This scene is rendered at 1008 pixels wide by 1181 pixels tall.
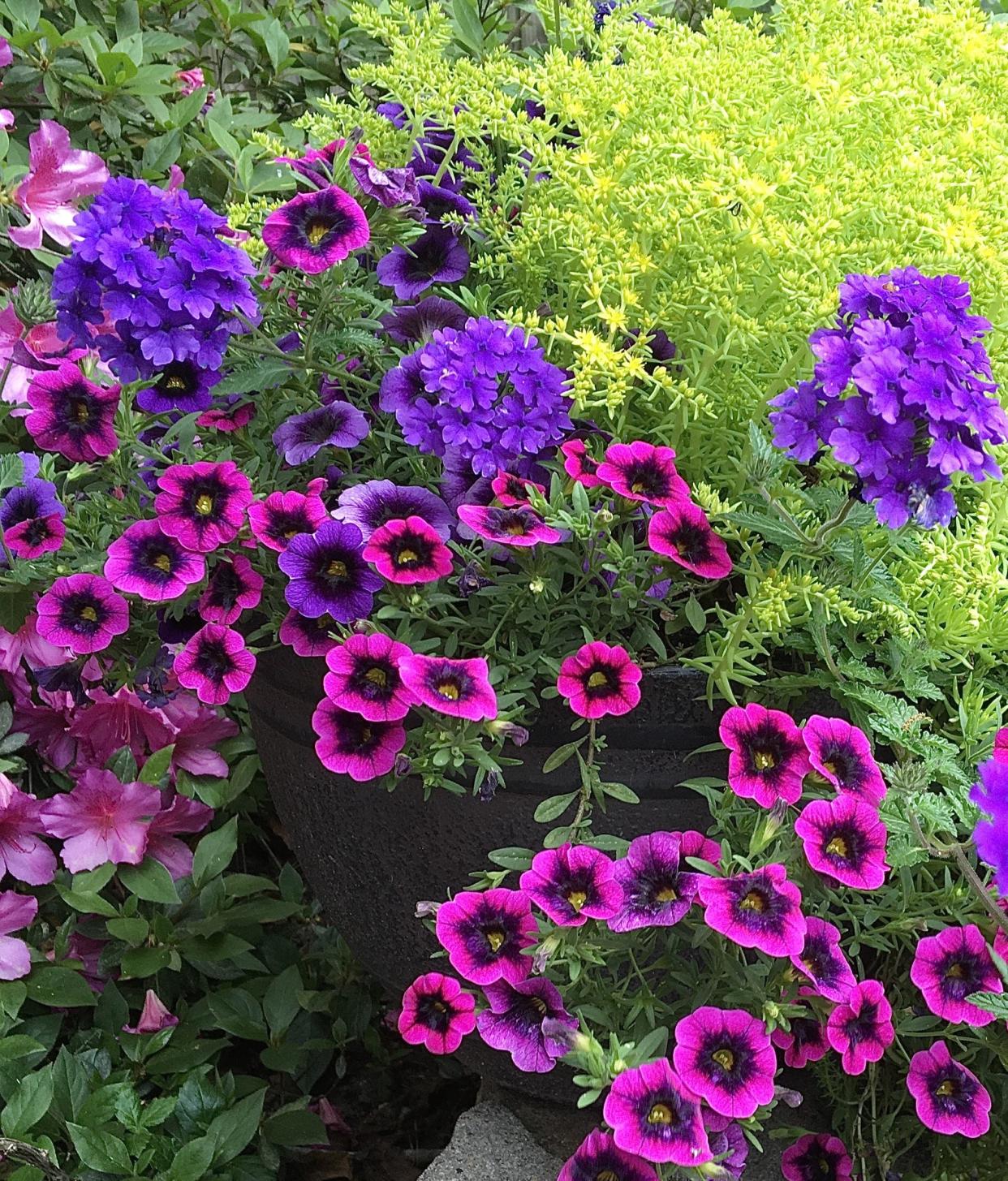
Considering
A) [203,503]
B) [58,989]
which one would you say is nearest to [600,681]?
[203,503]

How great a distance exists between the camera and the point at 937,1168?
89 cm

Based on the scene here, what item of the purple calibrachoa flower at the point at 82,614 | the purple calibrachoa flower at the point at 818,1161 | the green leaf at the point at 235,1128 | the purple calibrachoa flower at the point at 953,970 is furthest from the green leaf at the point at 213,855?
the purple calibrachoa flower at the point at 953,970

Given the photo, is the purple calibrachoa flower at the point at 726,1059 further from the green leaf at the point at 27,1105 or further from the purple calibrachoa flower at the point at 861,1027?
the green leaf at the point at 27,1105

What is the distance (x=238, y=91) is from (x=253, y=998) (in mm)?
1317

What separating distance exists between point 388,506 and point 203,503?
0.43 feet

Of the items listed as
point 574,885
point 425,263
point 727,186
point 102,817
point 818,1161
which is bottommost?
point 102,817

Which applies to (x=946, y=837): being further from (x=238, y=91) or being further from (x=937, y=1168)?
(x=238, y=91)

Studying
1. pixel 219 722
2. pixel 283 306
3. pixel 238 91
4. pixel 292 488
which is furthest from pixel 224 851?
pixel 238 91

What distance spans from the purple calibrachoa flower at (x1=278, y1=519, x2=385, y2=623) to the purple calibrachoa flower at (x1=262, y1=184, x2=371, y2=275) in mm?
191

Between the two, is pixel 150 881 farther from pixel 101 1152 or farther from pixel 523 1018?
pixel 523 1018

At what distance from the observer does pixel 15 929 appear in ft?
3.78

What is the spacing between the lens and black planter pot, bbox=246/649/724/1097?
0.82m

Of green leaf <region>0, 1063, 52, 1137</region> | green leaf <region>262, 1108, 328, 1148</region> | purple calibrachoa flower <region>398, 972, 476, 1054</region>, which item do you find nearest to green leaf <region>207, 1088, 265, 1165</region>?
green leaf <region>262, 1108, 328, 1148</region>

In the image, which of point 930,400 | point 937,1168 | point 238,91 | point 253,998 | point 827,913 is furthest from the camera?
point 238,91
